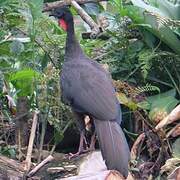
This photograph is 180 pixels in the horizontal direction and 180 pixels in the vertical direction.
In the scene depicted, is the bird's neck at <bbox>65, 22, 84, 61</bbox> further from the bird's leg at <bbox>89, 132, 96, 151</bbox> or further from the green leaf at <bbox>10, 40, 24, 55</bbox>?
the bird's leg at <bbox>89, 132, 96, 151</bbox>

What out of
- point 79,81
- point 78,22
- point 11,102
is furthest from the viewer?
point 78,22

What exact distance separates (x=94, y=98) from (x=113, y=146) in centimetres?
40

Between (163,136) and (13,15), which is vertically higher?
(13,15)

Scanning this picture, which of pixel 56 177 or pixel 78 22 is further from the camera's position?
pixel 78 22

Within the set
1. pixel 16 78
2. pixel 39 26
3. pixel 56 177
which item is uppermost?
pixel 39 26

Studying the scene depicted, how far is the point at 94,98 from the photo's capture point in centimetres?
378

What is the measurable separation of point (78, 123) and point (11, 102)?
0.73 m

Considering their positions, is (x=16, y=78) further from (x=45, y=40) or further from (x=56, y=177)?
(x=56, y=177)

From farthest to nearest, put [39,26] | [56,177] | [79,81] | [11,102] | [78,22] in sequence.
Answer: [78,22], [11,102], [39,26], [79,81], [56,177]

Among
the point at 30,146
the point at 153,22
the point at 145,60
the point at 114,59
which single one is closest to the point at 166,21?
the point at 153,22

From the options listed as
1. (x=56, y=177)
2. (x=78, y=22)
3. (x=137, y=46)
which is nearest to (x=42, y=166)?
(x=56, y=177)

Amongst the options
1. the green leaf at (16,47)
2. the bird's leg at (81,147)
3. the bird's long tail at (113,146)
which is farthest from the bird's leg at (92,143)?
the green leaf at (16,47)

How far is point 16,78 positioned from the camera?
167 inches

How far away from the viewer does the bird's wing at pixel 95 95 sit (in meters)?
3.69
